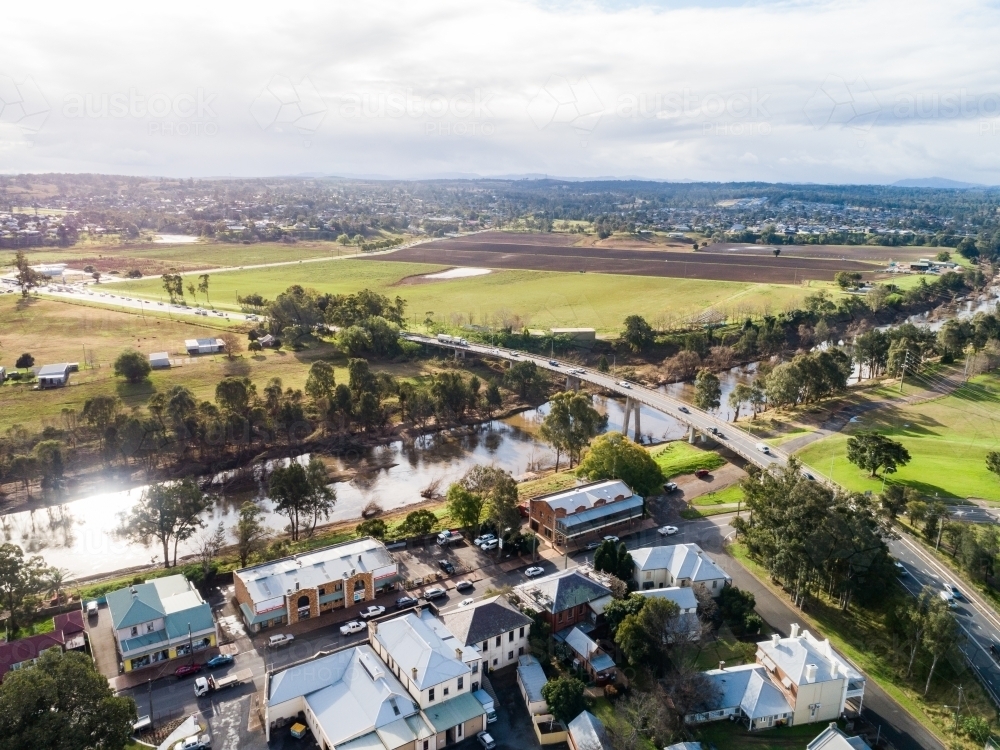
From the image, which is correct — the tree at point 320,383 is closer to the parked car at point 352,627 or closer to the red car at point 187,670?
the parked car at point 352,627

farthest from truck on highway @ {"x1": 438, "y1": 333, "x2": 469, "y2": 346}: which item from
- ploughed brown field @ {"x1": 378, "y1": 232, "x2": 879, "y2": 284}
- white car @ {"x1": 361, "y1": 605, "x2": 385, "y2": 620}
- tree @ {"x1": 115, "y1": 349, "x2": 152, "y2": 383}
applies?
ploughed brown field @ {"x1": 378, "y1": 232, "x2": 879, "y2": 284}

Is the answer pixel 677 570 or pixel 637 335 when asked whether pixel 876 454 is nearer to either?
pixel 677 570

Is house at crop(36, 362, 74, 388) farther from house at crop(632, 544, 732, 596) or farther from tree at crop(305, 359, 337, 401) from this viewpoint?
house at crop(632, 544, 732, 596)

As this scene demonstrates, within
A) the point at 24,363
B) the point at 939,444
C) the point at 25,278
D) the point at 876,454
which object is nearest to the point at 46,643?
the point at 876,454

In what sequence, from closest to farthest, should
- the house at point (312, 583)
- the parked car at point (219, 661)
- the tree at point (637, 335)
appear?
the parked car at point (219, 661), the house at point (312, 583), the tree at point (637, 335)

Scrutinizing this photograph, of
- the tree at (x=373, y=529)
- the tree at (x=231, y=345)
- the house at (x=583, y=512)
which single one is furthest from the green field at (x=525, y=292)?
the tree at (x=373, y=529)

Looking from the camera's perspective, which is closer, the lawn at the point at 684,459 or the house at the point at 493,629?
the house at the point at 493,629

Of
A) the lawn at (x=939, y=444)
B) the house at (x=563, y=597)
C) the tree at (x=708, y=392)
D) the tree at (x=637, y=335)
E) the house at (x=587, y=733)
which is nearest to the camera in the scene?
the house at (x=587, y=733)

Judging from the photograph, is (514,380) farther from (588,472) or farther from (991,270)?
(991,270)

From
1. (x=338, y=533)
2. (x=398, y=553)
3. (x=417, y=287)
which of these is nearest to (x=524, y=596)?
(x=398, y=553)
